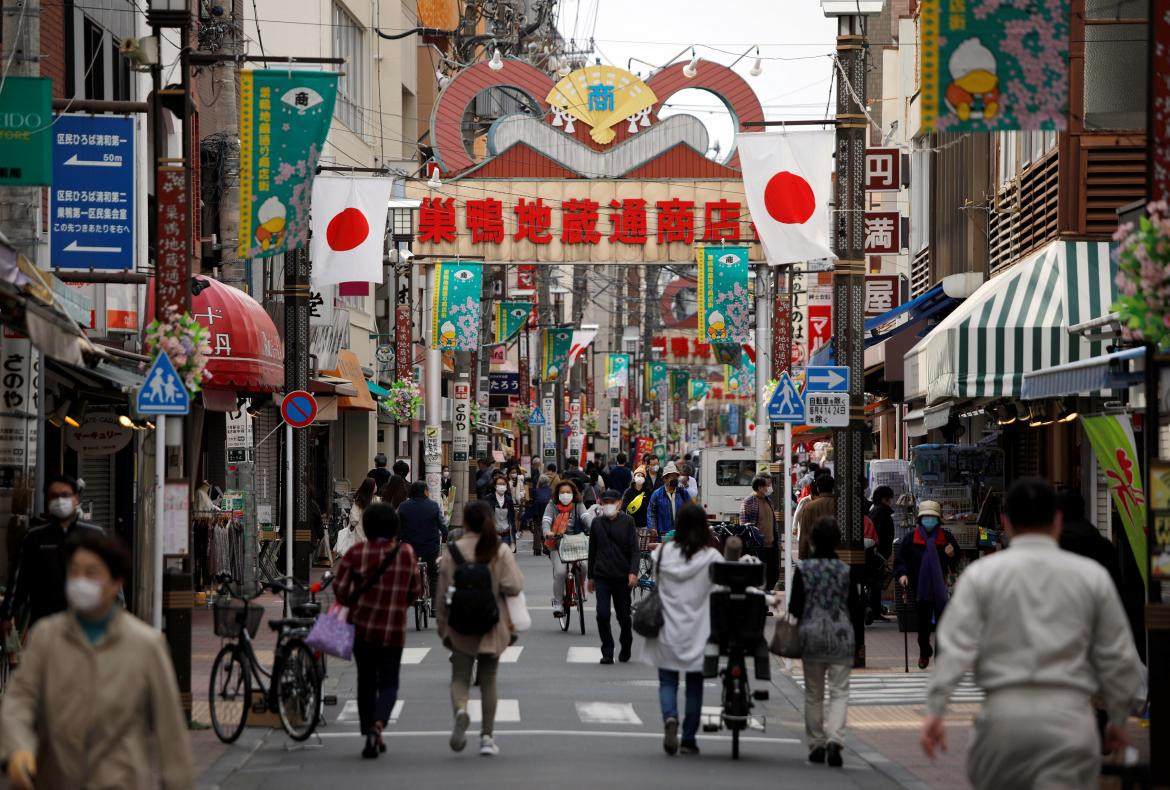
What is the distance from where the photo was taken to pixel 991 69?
11.5 metres

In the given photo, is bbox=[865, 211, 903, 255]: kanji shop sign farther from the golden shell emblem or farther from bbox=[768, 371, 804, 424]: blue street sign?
bbox=[768, 371, 804, 424]: blue street sign

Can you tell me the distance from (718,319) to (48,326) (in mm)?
26961

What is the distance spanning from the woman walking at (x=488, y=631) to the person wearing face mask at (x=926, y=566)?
19.1ft

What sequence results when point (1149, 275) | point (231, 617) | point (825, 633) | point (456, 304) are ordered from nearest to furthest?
point (1149, 275), point (825, 633), point (231, 617), point (456, 304)

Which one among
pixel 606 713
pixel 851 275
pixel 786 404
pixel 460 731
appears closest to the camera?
pixel 460 731

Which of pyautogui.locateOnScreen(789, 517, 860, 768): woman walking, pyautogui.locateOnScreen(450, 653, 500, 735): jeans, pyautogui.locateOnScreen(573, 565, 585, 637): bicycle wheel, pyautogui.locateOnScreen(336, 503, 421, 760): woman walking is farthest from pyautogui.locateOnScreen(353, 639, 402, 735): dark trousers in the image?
pyautogui.locateOnScreen(573, 565, 585, 637): bicycle wheel

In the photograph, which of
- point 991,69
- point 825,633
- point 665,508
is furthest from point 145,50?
point 665,508

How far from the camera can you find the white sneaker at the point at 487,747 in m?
12.6

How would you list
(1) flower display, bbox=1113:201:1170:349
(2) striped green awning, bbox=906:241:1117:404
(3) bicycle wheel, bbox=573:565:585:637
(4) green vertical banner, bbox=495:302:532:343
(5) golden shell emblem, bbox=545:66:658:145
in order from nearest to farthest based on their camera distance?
1. (1) flower display, bbox=1113:201:1170:349
2. (2) striped green awning, bbox=906:241:1117:404
3. (3) bicycle wheel, bbox=573:565:585:637
4. (5) golden shell emblem, bbox=545:66:658:145
5. (4) green vertical banner, bbox=495:302:532:343

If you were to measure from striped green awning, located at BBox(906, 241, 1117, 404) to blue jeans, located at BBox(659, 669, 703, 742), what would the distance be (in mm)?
7390

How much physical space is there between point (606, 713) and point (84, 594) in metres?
8.91

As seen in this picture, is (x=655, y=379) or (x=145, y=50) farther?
(x=655, y=379)

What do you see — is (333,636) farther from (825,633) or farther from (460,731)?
(825,633)

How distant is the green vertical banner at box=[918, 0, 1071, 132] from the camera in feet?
37.6
